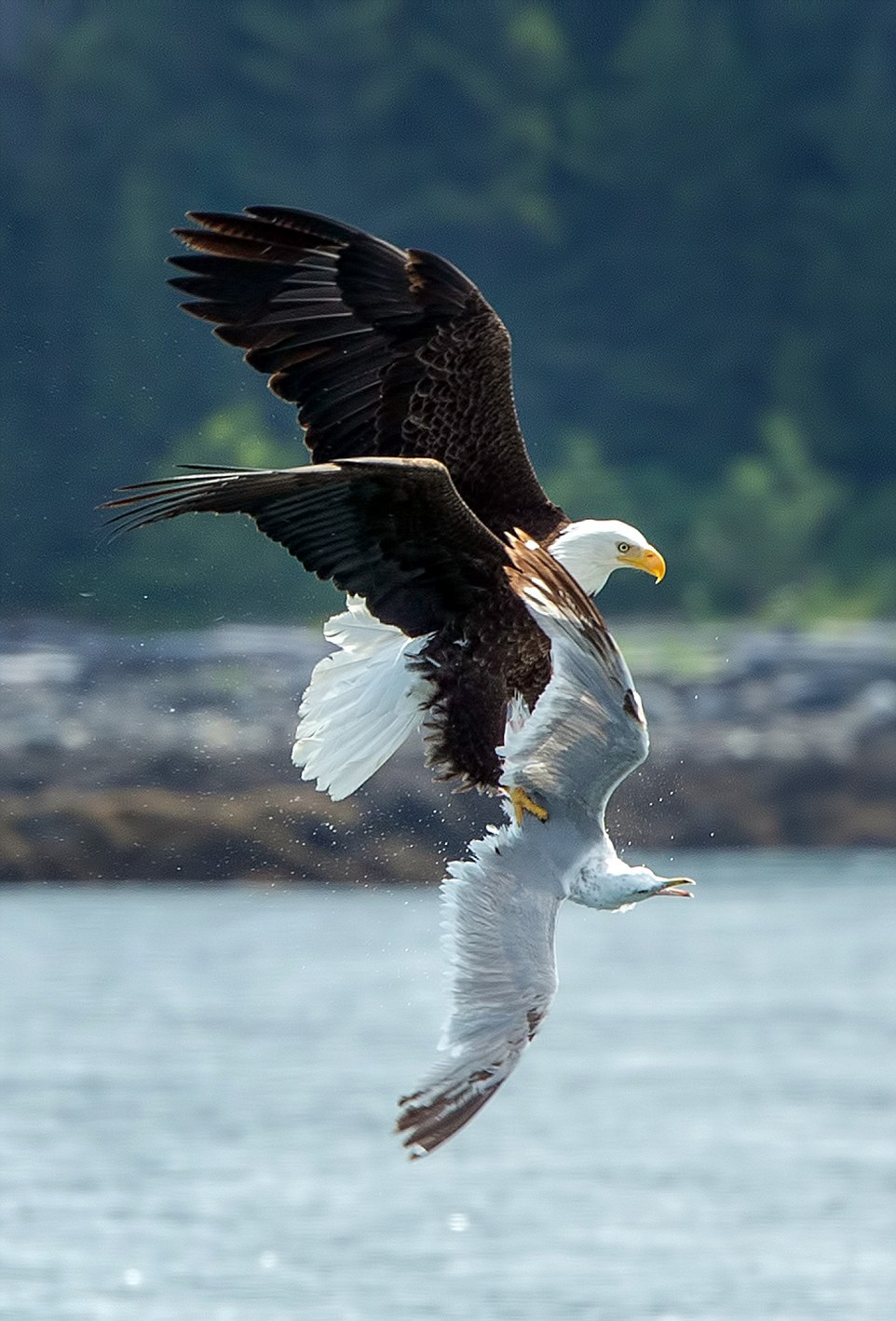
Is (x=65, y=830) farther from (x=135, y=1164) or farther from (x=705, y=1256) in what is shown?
(x=705, y=1256)

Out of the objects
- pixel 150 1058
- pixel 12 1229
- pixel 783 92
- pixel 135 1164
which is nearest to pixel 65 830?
pixel 150 1058

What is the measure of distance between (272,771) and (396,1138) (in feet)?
18.2

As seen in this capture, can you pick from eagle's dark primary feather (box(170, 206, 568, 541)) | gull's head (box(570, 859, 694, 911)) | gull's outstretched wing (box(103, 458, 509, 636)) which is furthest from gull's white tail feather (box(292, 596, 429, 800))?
gull's head (box(570, 859, 694, 911))

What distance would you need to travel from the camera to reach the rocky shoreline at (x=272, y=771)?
18688 mm

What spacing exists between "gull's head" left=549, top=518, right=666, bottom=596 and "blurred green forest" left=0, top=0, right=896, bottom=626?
19517 mm

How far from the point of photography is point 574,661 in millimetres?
6328

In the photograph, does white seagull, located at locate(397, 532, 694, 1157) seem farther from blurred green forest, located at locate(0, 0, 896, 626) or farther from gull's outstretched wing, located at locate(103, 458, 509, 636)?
blurred green forest, located at locate(0, 0, 896, 626)

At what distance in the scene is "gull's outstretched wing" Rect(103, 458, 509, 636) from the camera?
6.68 metres

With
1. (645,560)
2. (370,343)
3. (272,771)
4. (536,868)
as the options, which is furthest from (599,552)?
(272,771)

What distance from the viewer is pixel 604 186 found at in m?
32.4

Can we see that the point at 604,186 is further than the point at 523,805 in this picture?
Yes

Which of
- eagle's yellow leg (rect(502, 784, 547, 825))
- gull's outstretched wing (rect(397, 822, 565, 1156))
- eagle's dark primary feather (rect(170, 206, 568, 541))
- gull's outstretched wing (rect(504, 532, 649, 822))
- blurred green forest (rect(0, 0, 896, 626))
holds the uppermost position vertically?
blurred green forest (rect(0, 0, 896, 626))

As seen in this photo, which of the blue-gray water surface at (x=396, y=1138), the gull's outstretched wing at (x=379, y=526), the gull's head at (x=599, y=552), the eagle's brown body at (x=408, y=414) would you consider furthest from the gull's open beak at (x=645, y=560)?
the blue-gray water surface at (x=396, y=1138)

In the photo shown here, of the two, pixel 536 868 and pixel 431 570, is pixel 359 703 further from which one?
pixel 536 868
